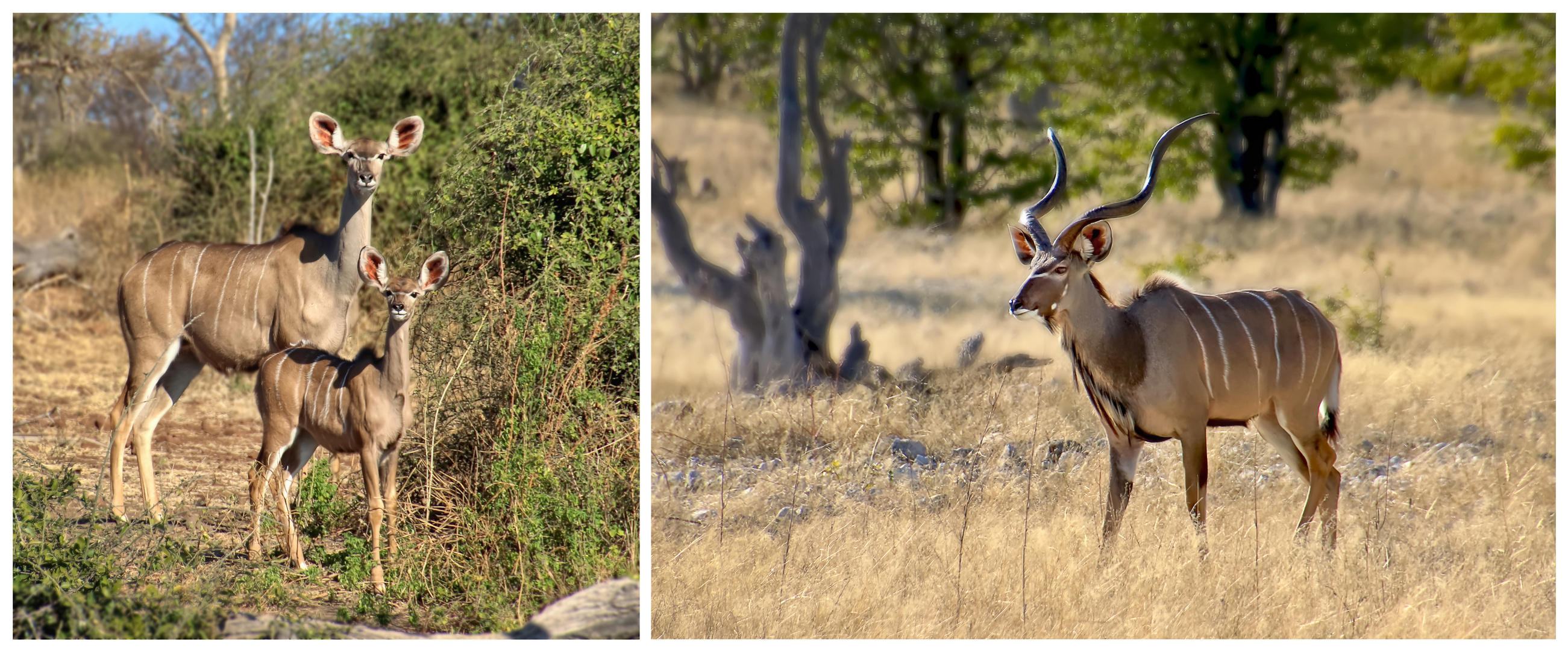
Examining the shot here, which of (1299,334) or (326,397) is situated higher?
(1299,334)

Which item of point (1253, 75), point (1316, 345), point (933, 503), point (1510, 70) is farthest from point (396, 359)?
point (1253, 75)

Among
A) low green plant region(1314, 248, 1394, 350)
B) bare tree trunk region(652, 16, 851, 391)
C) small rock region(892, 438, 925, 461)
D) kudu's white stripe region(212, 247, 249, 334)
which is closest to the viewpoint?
kudu's white stripe region(212, 247, 249, 334)

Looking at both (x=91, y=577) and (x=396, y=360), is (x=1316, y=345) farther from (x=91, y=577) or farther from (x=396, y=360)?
(x=91, y=577)

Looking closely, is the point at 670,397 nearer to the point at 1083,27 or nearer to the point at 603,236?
A: the point at 603,236

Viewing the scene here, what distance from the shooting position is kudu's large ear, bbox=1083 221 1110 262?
11.1 ft

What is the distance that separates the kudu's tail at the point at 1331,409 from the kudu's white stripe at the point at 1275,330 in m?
0.19

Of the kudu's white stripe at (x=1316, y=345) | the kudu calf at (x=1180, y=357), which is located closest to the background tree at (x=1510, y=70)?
the kudu's white stripe at (x=1316, y=345)

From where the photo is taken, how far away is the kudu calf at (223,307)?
3959 millimetres

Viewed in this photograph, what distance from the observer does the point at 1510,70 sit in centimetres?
628

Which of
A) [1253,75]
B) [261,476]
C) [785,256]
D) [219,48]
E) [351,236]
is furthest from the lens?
[219,48]

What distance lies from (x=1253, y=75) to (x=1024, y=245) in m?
6.96

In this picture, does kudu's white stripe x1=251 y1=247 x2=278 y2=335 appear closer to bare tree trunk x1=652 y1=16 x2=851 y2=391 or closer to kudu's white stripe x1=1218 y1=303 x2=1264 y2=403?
bare tree trunk x1=652 y1=16 x2=851 y2=391

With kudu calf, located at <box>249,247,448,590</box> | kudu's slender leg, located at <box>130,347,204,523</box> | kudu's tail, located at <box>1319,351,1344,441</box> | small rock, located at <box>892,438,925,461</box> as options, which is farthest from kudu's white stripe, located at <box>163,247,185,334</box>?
kudu's tail, located at <box>1319,351,1344,441</box>

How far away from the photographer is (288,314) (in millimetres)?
3980
